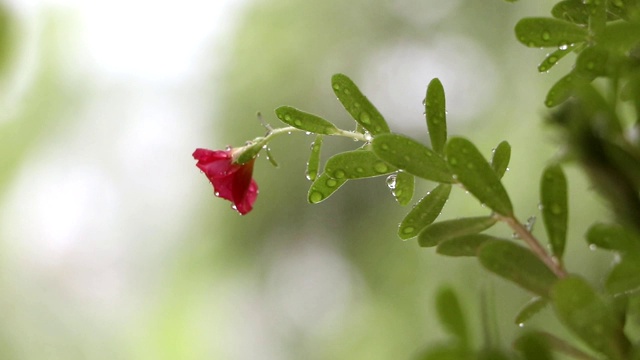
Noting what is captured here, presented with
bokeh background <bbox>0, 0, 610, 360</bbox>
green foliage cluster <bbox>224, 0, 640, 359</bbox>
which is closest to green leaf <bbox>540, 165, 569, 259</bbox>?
green foliage cluster <bbox>224, 0, 640, 359</bbox>

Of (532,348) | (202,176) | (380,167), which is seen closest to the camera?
(532,348)

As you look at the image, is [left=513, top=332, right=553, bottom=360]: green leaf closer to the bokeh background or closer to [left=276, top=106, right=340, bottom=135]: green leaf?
[left=276, top=106, right=340, bottom=135]: green leaf

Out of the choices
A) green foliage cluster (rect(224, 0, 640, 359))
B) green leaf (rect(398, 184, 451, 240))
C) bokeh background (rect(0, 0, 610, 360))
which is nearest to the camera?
green foliage cluster (rect(224, 0, 640, 359))

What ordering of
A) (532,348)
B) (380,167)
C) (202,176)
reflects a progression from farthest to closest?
(202,176) < (380,167) < (532,348)

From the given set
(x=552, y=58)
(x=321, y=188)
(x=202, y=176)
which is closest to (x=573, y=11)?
(x=552, y=58)

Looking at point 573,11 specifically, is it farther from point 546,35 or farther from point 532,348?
point 532,348

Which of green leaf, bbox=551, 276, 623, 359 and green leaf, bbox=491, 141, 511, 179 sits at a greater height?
green leaf, bbox=491, 141, 511, 179
